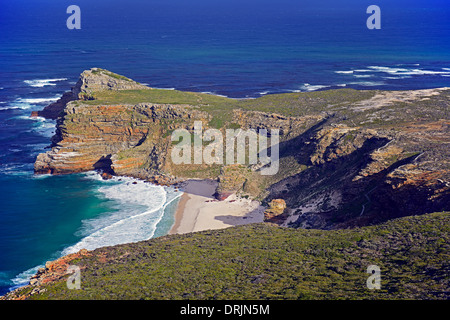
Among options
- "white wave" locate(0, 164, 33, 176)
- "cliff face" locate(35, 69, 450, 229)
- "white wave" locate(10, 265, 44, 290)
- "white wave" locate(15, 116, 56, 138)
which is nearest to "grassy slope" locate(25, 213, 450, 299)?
"cliff face" locate(35, 69, 450, 229)

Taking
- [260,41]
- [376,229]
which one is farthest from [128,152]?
[260,41]

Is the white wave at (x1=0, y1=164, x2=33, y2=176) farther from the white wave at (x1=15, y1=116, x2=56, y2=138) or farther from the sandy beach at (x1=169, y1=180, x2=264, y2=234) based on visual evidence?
the sandy beach at (x1=169, y1=180, x2=264, y2=234)

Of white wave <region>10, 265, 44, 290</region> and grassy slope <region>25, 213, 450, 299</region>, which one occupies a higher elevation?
grassy slope <region>25, 213, 450, 299</region>

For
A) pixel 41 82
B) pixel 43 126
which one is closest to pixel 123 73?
pixel 41 82

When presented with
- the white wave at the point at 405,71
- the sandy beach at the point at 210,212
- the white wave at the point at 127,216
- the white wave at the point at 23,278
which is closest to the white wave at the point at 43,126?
the white wave at the point at 127,216

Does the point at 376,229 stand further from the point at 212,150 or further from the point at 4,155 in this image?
the point at 4,155
